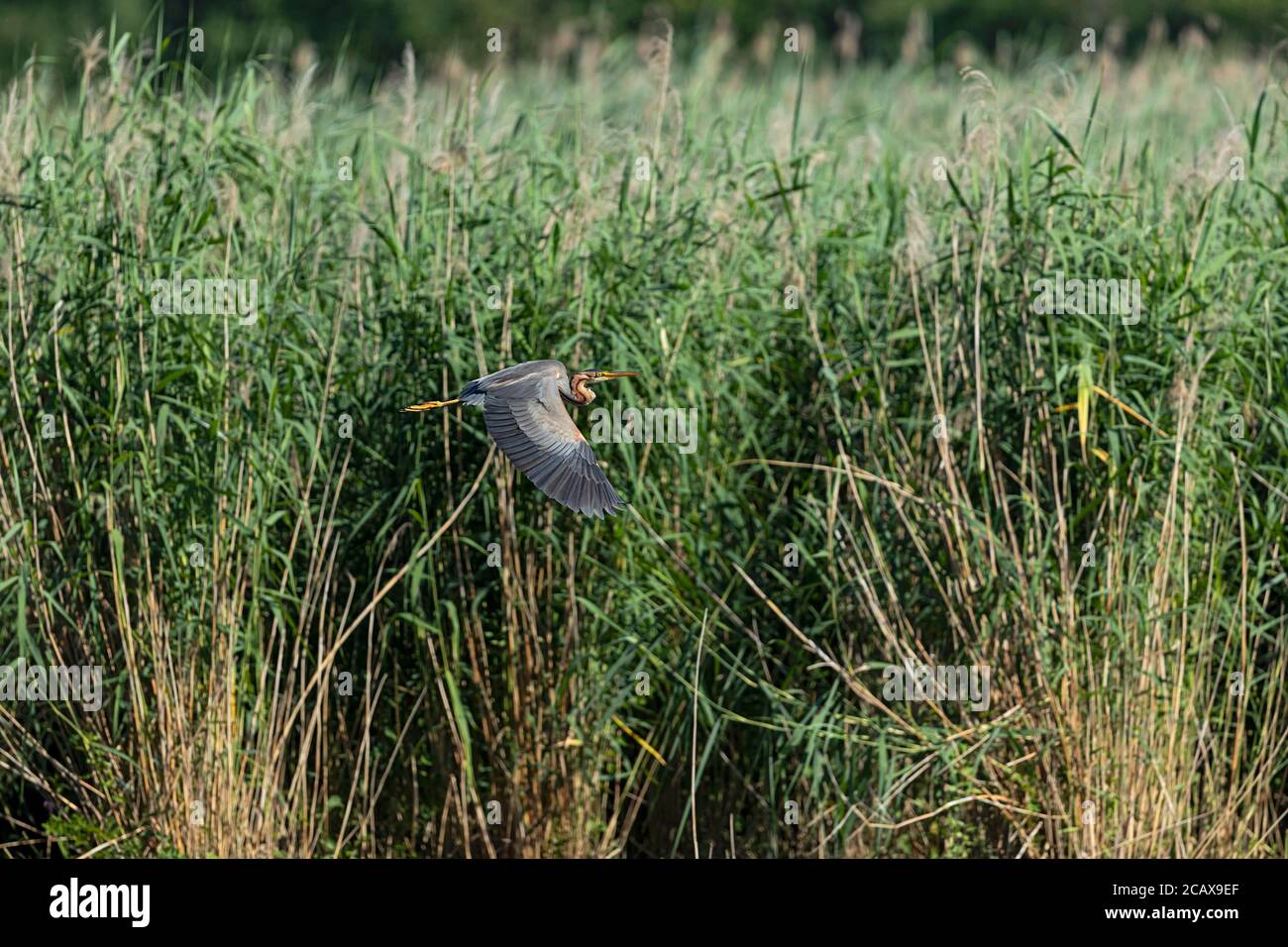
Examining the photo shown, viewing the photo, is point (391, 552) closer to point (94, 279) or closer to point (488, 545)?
point (488, 545)

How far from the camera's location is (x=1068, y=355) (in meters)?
5.28

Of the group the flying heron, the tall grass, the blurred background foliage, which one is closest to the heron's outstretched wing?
the flying heron

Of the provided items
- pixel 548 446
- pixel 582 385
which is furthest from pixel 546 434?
pixel 582 385

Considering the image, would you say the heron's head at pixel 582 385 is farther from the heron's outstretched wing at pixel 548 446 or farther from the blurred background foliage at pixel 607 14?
the blurred background foliage at pixel 607 14

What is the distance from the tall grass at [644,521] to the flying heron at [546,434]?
39.8 inches

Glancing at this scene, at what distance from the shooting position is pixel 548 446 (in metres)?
4.00

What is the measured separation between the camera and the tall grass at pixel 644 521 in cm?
506

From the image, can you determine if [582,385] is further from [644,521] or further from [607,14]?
[607,14]

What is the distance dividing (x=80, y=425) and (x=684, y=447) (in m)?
1.98

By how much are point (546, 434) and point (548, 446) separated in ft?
0.11

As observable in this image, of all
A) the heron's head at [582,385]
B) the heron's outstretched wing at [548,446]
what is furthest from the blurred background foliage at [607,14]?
the heron's outstretched wing at [548,446]
